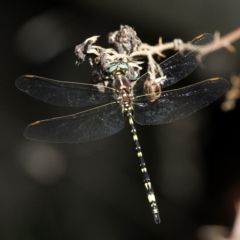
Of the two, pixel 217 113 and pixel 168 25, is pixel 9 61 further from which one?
pixel 217 113

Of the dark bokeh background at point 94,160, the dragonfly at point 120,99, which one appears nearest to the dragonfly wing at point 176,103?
the dragonfly at point 120,99

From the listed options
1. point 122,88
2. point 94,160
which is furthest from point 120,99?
point 94,160

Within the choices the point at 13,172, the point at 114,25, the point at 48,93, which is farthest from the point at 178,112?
the point at 13,172

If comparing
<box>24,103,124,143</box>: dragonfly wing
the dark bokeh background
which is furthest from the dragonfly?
the dark bokeh background

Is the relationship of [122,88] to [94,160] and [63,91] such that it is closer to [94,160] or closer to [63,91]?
[63,91]

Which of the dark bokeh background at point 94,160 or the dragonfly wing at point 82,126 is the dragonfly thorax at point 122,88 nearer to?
the dragonfly wing at point 82,126

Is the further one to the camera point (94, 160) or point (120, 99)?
point (94, 160)

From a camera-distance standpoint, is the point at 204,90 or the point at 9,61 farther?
the point at 9,61
